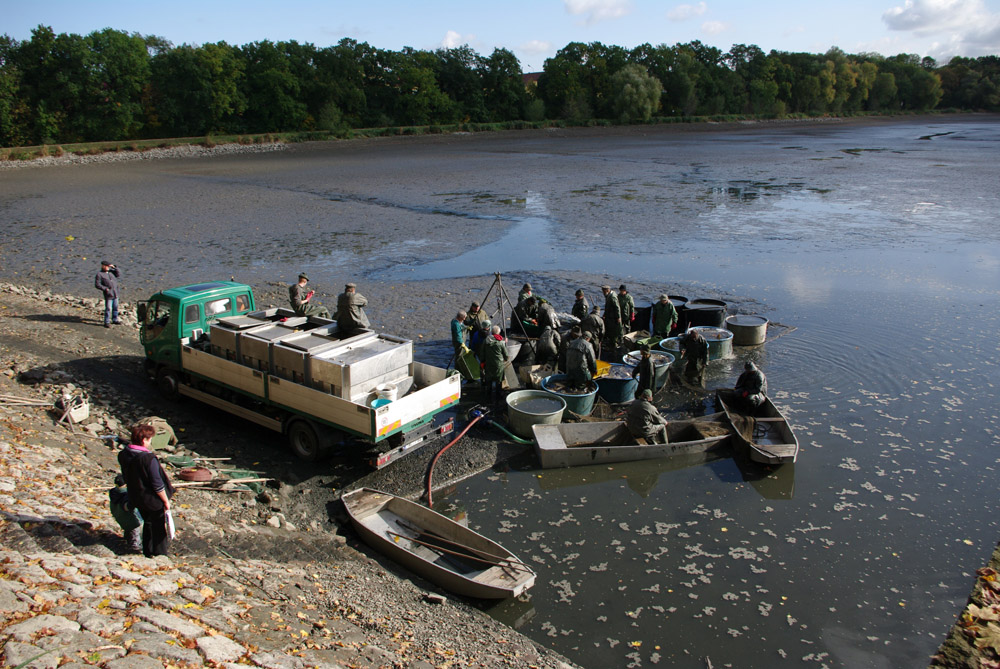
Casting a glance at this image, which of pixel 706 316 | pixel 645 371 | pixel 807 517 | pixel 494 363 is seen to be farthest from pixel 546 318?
pixel 807 517

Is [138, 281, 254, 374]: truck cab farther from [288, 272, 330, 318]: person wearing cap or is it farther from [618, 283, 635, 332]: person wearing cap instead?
[618, 283, 635, 332]: person wearing cap

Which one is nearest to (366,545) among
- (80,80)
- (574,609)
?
(574,609)

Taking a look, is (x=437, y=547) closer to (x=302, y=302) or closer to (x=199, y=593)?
(x=199, y=593)

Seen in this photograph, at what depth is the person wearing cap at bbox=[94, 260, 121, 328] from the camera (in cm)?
1670

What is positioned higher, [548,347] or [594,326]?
[594,326]

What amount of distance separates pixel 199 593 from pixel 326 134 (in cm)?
8680

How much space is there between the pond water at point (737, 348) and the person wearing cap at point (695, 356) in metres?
0.91

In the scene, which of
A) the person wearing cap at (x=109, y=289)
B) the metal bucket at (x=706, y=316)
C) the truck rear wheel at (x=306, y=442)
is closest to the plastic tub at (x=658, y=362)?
the metal bucket at (x=706, y=316)

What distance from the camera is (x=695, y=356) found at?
14.6 metres

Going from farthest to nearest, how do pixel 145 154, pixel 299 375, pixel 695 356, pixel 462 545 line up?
1. pixel 145 154
2. pixel 695 356
3. pixel 299 375
4. pixel 462 545

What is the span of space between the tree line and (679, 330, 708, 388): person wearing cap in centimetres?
7924

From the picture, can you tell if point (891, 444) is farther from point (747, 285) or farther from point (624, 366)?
point (747, 285)

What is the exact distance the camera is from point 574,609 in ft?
26.5

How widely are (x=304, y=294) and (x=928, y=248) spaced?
26.4 m
